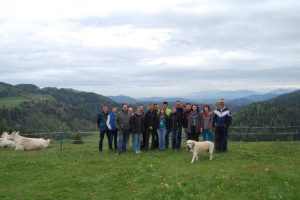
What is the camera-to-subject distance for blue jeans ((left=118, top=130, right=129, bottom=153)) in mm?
22656

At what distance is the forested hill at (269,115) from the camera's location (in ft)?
442

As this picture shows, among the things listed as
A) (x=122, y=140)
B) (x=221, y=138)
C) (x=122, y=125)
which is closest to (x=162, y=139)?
(x=122, y=140)

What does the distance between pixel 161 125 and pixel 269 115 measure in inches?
5000

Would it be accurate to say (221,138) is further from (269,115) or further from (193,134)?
(269,115)

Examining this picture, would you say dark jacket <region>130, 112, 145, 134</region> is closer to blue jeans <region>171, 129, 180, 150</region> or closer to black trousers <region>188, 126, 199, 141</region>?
blue jeans <region>171, 129, 180, 150</region>

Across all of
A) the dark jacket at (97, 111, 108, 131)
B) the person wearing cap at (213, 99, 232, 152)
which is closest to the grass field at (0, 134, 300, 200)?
the person wearing cap at (213, 99, 232, 152)

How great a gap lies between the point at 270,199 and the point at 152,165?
6.60 metres

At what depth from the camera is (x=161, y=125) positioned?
2300 centimetres

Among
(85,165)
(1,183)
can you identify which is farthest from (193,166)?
(1,183)

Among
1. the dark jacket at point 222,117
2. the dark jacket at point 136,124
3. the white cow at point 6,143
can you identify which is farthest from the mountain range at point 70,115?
the dark jacket at point 222,117

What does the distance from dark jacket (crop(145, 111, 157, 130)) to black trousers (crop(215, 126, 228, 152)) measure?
11.8 feet

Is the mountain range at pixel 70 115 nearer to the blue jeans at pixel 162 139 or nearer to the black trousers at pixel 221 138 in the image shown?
the blue jeans at pixel 162 139

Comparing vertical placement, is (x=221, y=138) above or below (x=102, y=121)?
below

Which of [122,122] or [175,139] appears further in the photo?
[175,139]
